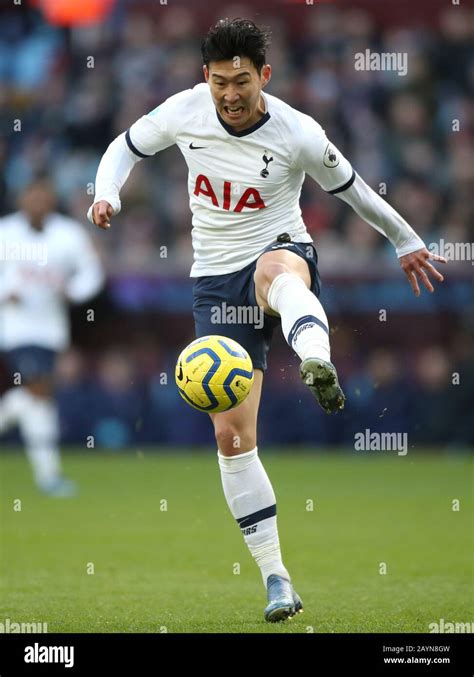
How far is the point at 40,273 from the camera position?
12844mm

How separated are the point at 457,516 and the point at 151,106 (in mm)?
9063

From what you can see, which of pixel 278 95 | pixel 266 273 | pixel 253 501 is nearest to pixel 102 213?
pixel 266 273

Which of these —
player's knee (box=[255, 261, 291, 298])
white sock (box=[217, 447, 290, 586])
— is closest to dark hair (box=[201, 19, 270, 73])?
player's knee (box=[255, 261, 291, 298])

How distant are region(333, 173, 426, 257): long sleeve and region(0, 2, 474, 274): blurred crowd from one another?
9538 mm

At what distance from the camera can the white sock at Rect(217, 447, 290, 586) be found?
662 centimetres

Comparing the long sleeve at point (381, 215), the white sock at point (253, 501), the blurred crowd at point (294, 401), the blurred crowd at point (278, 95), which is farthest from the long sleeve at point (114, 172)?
the blurred crowd at point (278, 95)

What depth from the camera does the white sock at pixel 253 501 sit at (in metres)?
6.62

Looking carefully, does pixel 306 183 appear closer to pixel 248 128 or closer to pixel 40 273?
pixel 40 273

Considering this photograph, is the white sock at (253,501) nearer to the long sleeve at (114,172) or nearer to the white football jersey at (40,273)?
the long sleeve at (114,172)

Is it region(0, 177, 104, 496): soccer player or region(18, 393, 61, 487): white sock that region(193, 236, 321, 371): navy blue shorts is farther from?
region(18, 393, 61, 487): white sock

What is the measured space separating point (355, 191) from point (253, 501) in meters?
1.65

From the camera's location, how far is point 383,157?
57.8 feet

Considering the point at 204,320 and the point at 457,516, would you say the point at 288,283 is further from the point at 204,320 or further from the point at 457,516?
the point at 457,516

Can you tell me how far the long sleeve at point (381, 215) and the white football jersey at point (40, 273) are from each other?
633cm
